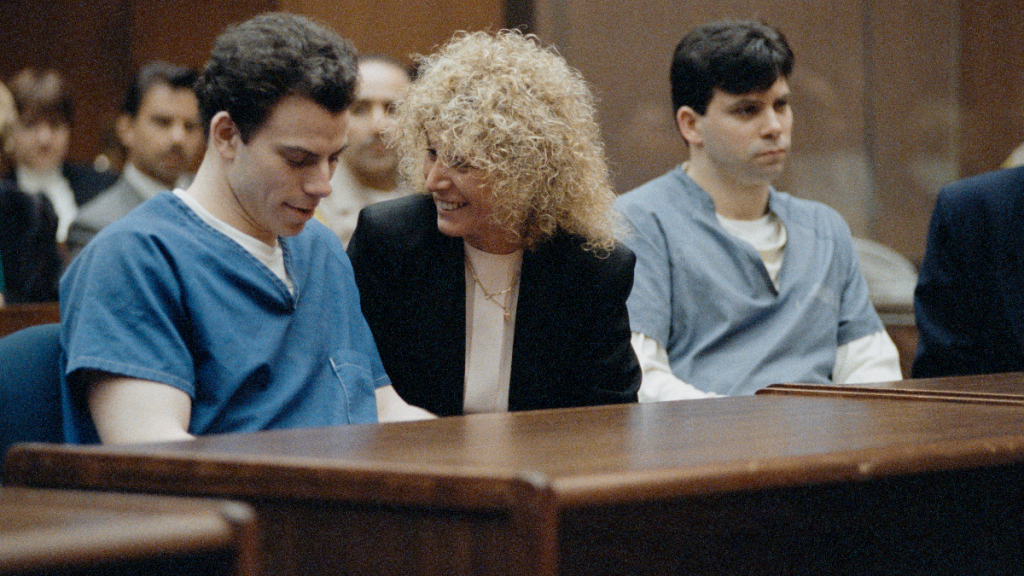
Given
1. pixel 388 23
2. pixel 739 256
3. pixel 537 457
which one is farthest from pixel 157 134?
pixel 537 457

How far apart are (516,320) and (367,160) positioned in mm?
1349

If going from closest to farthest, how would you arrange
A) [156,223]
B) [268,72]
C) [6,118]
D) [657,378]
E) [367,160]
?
[156,223]
[268,72]
[657,378]
[367,160]
[6,118]

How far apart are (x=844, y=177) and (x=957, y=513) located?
2.90 m

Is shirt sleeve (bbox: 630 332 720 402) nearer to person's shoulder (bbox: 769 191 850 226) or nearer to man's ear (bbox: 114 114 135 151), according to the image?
person's shoulder (bbox: 769 191 850 226)

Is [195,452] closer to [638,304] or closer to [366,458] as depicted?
[366,458]

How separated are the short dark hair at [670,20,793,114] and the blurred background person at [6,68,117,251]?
2.32m

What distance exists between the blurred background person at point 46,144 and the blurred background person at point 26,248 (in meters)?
0.11

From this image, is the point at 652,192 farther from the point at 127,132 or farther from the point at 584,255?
the point at 127,132

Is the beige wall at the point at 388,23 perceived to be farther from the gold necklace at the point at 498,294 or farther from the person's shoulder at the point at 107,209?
the gold necklace at the point at 498,294

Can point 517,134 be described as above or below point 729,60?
below

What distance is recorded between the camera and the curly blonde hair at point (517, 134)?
6.75 feet

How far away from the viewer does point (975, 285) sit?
2.37 m

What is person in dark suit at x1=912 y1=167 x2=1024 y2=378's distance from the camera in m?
2.33

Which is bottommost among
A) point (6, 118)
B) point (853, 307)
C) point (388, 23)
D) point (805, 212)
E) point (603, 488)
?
point (853, 307)
